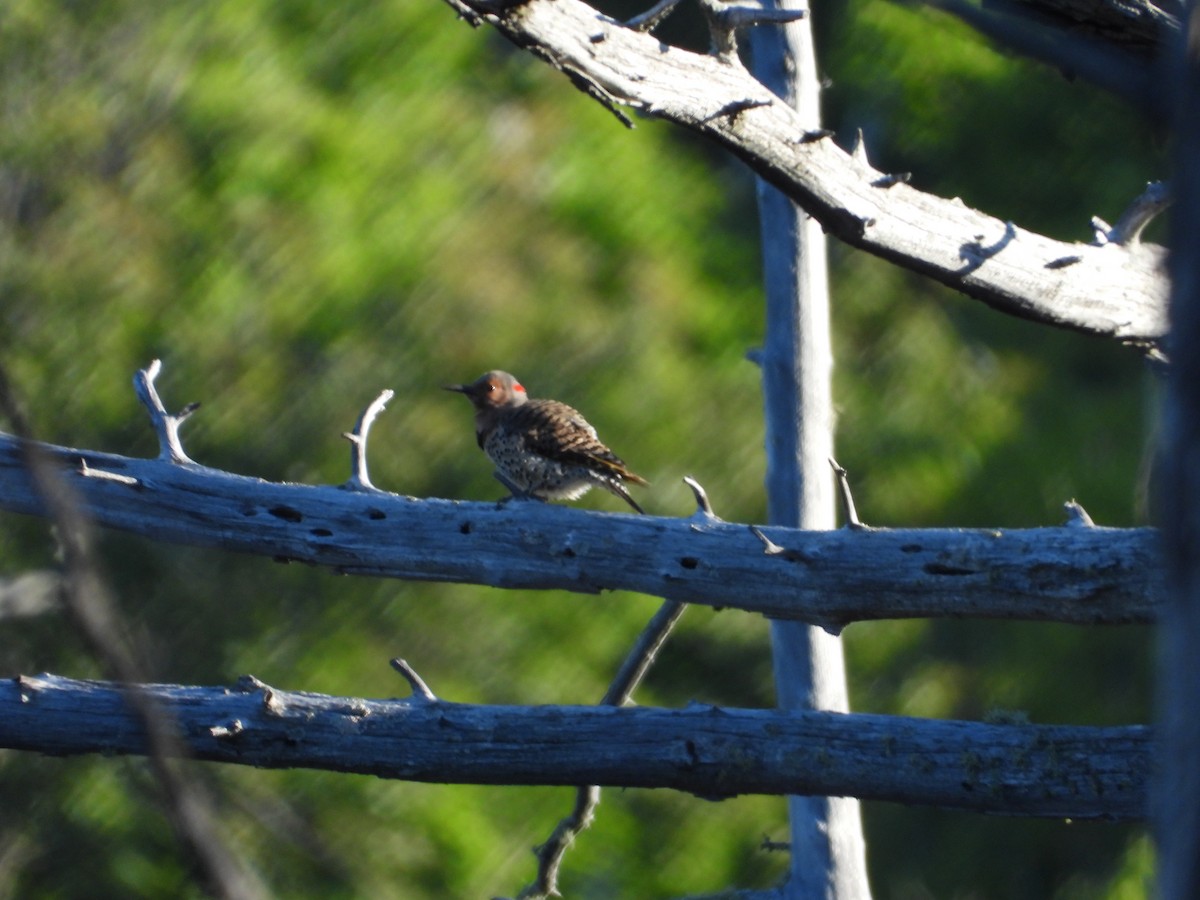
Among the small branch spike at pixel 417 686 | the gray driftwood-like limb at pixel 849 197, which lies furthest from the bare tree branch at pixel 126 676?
the small branch spike at pixel 417 686

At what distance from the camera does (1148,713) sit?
7.22 m

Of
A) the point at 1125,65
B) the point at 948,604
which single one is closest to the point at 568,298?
the point at 948,604

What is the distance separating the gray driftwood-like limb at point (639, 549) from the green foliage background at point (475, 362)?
2579 millimetres

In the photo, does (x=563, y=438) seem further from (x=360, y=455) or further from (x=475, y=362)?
(x=475, y=362)

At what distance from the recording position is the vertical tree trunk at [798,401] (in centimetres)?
379

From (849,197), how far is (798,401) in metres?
1.13

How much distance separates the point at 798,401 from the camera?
Answer: 390 cm

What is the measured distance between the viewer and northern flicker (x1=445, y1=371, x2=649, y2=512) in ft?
12.8

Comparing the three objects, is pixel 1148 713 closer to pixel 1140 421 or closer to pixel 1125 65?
pixel 1140 421

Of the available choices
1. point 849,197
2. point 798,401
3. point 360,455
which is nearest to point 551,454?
point 798,401

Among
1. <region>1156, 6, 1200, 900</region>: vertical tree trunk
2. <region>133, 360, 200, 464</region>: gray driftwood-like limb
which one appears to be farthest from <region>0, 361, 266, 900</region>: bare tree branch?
<region>133, 360, 200, 464</region>: gray driftwood-like limb

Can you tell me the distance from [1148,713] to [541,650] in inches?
120

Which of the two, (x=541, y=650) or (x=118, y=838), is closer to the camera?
(x=118, y=838)

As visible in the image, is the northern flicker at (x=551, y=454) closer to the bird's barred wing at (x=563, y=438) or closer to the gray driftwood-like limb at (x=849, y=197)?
the bird's barred wing at (x=563, y=438)
